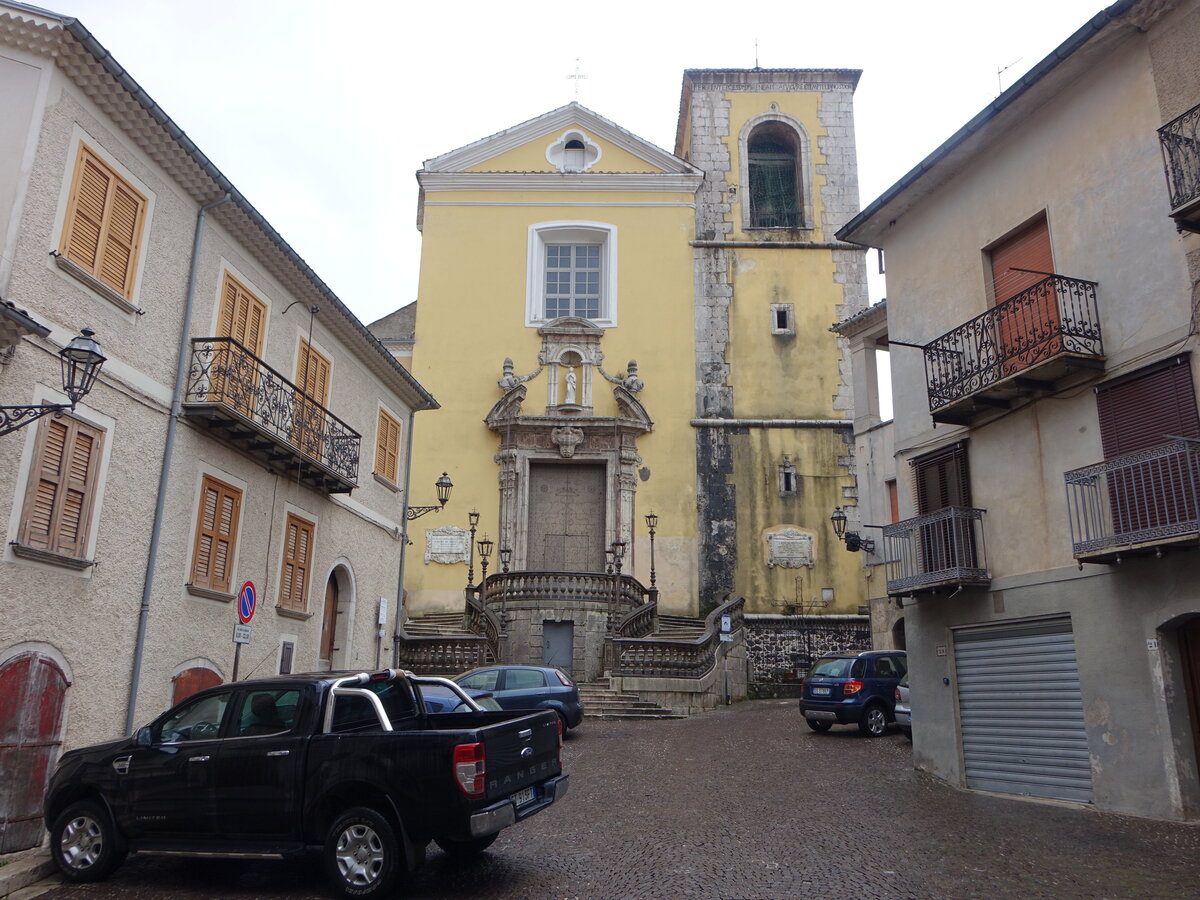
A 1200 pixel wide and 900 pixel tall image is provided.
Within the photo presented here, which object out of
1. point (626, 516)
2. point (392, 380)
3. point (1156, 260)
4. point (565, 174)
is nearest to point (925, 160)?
point (1156, 260)

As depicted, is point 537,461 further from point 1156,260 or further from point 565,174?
point 1156,260

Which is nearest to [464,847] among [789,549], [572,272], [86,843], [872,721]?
[86,843]

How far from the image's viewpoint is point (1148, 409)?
10375 millimetres

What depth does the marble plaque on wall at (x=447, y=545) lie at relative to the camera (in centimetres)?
2791

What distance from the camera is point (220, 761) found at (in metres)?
7.73

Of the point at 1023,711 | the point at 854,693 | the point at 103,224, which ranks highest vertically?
the point at 103,224

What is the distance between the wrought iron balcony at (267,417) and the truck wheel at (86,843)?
5.42 metres

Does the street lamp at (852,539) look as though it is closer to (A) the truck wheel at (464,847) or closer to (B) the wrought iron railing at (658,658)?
(B) the wrought iron railing at (658,658)

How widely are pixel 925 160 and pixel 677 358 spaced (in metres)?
16.5

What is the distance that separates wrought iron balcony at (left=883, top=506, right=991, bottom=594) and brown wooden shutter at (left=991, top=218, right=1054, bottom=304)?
116 inches

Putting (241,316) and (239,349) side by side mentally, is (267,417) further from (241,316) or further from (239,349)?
(241,316)

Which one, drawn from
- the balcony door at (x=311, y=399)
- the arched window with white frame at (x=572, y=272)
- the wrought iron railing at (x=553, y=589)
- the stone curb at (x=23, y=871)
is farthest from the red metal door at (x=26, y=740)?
the arched window with white frame at (x=572, y=272)

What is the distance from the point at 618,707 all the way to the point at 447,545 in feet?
30.7

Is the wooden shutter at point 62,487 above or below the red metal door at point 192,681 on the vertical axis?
above
